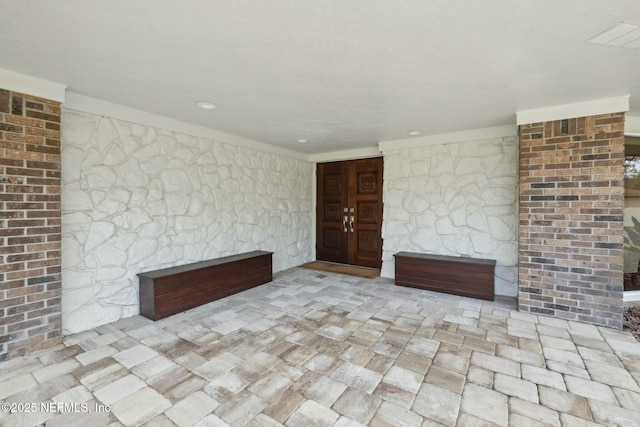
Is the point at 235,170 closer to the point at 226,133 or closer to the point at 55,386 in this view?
the point at 226,133

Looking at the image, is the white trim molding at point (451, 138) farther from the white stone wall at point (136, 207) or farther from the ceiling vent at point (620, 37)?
the white stone wall at point (136, 207)

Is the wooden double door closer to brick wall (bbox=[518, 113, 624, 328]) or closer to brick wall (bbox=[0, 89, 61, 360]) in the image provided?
brick wall (bbox=[518, 113, 624, 328])

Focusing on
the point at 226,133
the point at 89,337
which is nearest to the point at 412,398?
the point at 89,337

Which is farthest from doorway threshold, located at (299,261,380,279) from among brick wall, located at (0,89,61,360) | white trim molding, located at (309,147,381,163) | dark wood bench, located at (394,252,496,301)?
brick wall, located at (0,89,61,360)

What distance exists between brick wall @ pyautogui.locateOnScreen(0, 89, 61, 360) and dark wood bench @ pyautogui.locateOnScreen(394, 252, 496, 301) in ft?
13.1

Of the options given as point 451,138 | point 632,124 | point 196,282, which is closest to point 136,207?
point 196,282

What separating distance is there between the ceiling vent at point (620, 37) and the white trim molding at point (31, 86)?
4029mm

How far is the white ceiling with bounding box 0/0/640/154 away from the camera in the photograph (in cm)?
153

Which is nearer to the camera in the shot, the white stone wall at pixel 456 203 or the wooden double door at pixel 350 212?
the white stone wall at pixel 456 203

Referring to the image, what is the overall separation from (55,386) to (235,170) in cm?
308

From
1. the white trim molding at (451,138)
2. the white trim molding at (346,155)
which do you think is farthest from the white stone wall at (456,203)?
the white trim molding at (346,155)

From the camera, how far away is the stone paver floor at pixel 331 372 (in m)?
1.66

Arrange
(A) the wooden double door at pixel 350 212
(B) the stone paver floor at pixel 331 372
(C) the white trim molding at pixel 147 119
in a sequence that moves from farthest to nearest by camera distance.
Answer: (A) the wooden double door at pixel 350 212
(C) the white trim molding at pixel 147 119
(B) the stone paver floor at pixel 331 372

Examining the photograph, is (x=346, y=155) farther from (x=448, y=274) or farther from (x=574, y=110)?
(x=574, y=110)
